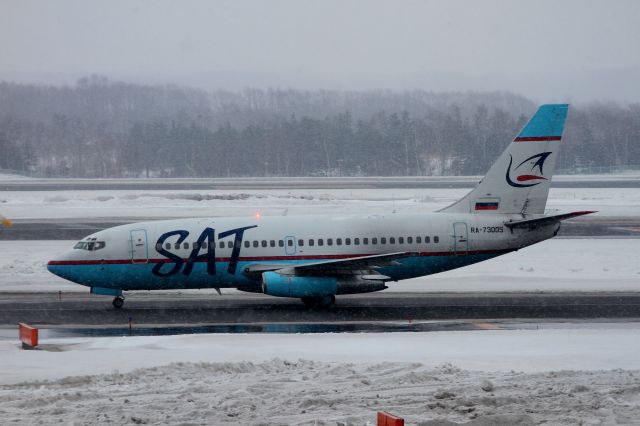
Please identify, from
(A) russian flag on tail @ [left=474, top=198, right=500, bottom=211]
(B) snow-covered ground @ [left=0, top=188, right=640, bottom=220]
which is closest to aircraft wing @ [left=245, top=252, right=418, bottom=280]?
(A) russian flag on tail @ [left=474, top=198, right=500, bottom=211]

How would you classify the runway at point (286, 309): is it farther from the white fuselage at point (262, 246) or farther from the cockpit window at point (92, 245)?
the cockpit window at point (92, 245)

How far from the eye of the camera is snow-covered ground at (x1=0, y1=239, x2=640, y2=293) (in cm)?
3347

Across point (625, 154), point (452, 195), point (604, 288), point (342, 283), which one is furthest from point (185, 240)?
point (625, 154)

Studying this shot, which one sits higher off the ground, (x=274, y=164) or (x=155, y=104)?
(x=155, y=104)

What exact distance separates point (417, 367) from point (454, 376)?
99 cm

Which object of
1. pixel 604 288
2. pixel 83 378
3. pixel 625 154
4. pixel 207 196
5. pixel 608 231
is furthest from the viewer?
pixel 625 154

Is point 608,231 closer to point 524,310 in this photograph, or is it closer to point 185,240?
point 524,310

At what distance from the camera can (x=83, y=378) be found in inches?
659

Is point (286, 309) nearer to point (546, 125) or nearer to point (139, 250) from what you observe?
point (139, 250)

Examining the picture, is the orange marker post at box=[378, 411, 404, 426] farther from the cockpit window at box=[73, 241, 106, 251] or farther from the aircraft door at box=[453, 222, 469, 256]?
the cockpit window at box=[73, 241, 106, 251]

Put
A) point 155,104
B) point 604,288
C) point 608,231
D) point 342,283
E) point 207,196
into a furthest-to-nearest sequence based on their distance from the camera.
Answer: point 155,104, point 207,196, point 608,231, point 604,288, point 342,283

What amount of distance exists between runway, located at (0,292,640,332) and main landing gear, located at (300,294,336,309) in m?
0.34

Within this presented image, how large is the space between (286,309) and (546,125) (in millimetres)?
11607

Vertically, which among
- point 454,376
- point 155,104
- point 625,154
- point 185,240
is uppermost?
point 155,104
